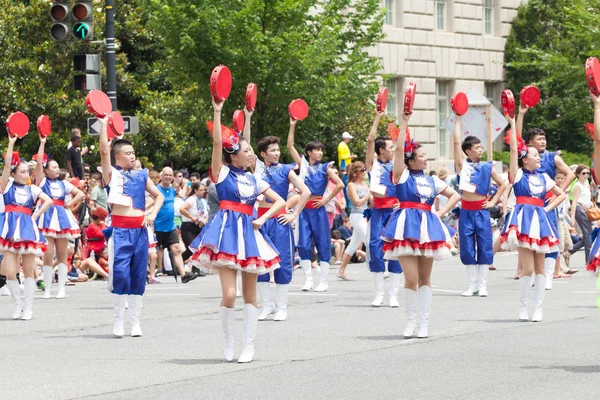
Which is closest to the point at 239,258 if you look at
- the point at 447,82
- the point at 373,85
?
the point at 373,85

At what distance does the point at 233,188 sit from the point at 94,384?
82.6 inches

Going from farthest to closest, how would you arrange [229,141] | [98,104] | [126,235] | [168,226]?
[168,226], [126,235], [98,104], [229,141]

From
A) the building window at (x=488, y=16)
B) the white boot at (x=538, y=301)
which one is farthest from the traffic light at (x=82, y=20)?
the building window at (x=488, y=16)

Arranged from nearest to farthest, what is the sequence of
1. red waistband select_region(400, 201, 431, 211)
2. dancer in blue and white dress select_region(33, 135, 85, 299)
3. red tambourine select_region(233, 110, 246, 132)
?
1. red tambourine select_region(233, 110, 246, 132)
2. red waistband select_region(400, 201, 431, 211)
3. dancer in blue and white dress select_region(33, 135, 85, 299)

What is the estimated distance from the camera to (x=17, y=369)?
10953mm

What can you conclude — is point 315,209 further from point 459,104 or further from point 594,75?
point 594,75

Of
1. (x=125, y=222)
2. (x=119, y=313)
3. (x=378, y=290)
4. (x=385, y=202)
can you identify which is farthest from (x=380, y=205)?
(x=119, y=313)

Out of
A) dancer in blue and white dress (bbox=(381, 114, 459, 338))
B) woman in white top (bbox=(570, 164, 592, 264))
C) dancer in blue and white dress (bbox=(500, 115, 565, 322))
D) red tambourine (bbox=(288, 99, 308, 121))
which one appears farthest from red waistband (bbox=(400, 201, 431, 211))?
woman in white top (bbox=(570, 164, 592, 264))

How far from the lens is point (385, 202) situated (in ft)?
53.5

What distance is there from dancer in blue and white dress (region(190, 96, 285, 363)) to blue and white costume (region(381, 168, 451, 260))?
5.67 ft

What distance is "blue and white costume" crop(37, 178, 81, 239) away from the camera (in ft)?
59.5

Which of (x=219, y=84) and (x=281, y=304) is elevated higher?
(x=219, y=84)

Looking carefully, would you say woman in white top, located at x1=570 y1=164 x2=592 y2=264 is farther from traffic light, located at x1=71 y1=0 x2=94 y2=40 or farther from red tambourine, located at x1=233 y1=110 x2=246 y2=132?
red tambourine, located at x1=233 y1=110 x2=246 y2=132

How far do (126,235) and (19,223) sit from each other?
3106mm
